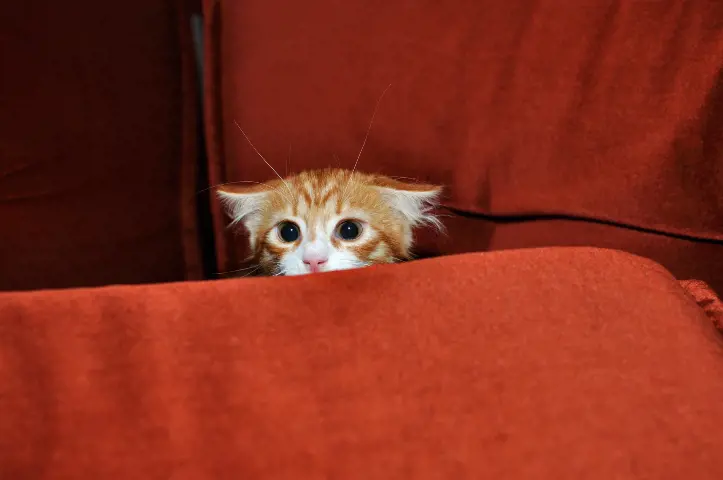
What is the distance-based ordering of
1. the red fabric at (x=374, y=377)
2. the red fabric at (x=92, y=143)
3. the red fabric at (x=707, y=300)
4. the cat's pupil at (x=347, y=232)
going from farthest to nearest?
the cat's pupil at (x=347, y=232) → the red fabric at (x=92, y=143) → the red fabric at (x=707, y=300) → the red fabric at (x=374, y=377)

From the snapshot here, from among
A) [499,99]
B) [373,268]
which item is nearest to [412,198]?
[499,99]

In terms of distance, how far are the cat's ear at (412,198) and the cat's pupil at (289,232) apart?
0.56 ft

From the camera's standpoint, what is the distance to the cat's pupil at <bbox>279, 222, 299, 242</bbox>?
3.54ft

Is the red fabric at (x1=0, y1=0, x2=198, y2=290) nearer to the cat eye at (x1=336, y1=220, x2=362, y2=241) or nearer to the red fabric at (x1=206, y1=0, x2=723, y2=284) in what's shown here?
the red fabric at (x1=206, y1=0, x2=723, y2=284)

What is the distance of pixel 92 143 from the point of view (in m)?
1.02

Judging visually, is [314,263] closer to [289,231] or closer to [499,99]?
[289,231]

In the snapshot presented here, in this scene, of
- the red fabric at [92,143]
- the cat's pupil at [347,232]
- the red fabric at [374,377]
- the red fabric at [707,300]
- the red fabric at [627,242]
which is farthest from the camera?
the cat's pupil at [347,232]

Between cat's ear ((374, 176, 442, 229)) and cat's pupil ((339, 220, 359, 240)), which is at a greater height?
cat's ear ((374, 176, 442, 229))

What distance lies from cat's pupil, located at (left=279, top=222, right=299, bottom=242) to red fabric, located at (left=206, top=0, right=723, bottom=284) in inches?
4.5

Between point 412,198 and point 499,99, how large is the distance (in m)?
0.23

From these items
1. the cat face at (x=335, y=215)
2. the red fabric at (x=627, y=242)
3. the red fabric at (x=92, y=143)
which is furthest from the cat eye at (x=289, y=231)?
the red fabric at (x=627, y=242)

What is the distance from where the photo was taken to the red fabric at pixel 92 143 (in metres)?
0.93

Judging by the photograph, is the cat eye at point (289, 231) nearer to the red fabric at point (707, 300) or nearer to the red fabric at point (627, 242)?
the red fabric at point (627, 242)

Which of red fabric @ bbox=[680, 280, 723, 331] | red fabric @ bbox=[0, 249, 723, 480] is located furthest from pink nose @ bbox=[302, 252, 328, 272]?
red fabric @ bbox=[680, 280, 723, 331]
